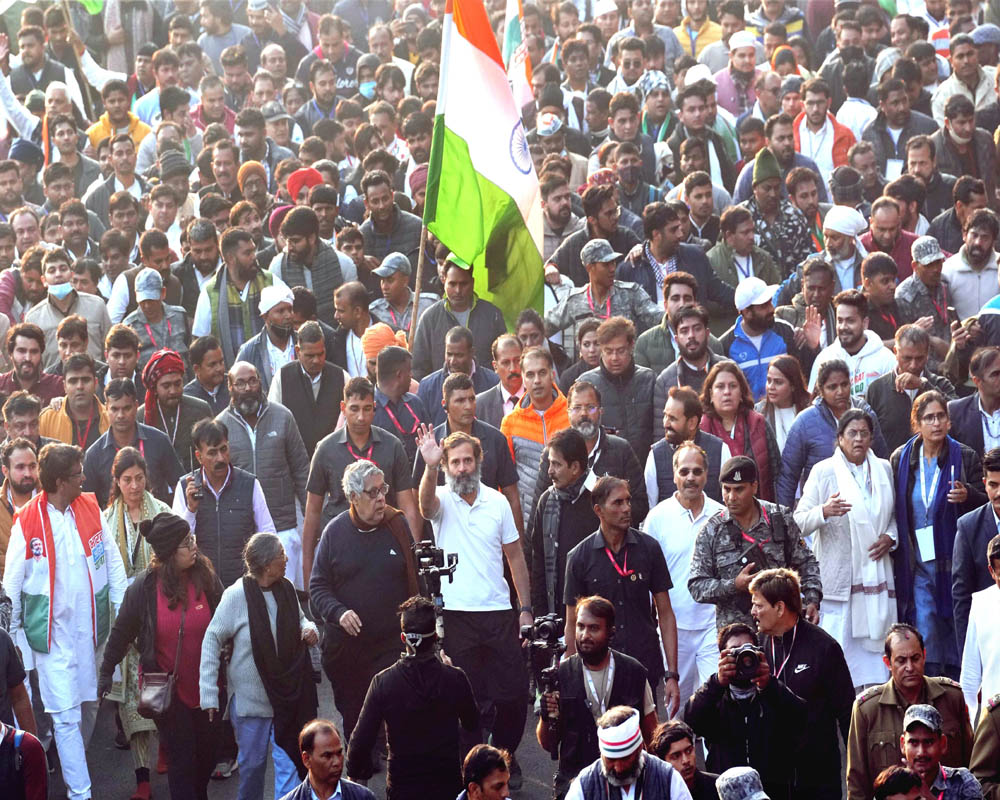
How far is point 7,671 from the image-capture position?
31.9 ft

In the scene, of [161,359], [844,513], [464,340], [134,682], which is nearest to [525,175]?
[464,340]

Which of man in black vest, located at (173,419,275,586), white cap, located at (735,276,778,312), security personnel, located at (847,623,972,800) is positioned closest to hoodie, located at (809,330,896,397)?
white cap, located at (735,276,778,312)

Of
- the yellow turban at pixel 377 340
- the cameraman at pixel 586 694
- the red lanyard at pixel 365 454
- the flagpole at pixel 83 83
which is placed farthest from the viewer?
the flagpole at pixel 83 83

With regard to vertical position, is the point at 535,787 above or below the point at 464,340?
below

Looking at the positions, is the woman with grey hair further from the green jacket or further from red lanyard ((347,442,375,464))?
the green jacket

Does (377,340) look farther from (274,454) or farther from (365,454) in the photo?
(365,454)

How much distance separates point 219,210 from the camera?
15.8 m

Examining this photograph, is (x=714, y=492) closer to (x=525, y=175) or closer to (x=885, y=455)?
(x=885, y=455)

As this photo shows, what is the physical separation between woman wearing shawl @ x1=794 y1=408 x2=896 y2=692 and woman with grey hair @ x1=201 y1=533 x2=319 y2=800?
123 inches

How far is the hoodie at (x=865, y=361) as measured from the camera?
12336 mm

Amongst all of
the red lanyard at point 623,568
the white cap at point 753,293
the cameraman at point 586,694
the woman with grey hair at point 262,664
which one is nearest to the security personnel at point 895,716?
the cameraman at point 586,694

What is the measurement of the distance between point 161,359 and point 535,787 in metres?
4.18

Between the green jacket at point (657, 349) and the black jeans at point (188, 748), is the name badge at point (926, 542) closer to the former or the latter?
the green jacket at point (657, 349)

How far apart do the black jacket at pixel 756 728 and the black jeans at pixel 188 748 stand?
3185mm
